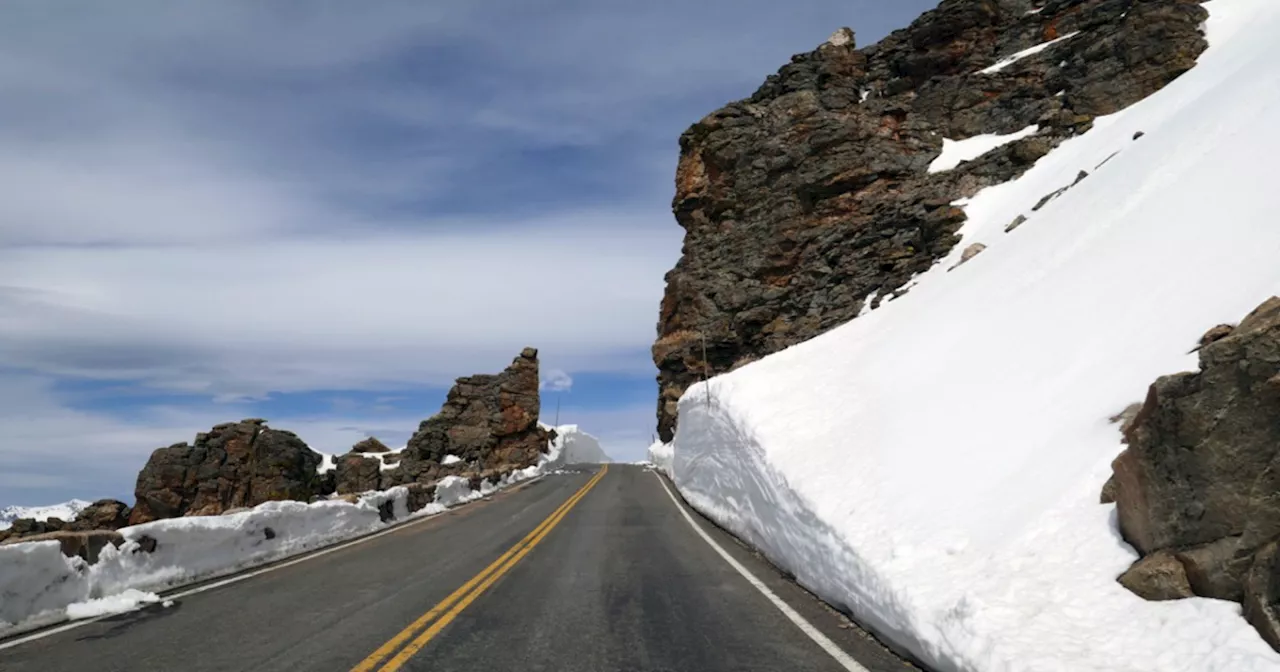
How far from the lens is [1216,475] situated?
4945mm

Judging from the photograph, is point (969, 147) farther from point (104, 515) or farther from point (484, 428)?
point (104, 515)

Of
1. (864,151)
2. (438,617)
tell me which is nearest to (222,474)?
(864,151)

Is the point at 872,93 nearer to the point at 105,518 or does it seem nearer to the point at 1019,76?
the point at 1019,76

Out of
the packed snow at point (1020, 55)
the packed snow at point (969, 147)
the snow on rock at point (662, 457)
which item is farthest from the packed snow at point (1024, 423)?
the packed snow at point (1020, 55)

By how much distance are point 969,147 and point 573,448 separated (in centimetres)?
6259

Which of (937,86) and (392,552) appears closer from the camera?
(392,552)

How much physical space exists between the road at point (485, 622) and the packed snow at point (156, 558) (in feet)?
2.46

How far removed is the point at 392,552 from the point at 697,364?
34300mm

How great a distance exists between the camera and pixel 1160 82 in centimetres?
3092

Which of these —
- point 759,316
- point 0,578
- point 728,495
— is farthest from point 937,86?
point 0,578

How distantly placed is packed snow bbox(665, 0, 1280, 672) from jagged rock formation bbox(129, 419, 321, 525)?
149 feet

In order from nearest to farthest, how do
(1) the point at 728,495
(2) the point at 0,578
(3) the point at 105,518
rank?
(2) the point at 0,578 → (1) the point at 728,495 → (3) the point at 105,518

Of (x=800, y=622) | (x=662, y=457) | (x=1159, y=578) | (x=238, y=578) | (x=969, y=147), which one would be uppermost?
(x=969, y=147)

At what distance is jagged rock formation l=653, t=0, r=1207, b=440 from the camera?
32125mm
